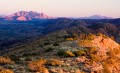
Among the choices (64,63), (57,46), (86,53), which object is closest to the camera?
(64,63)

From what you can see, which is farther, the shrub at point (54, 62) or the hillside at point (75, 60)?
the shrub at point (54, 62)

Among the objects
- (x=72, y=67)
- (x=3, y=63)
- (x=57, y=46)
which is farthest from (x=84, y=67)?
(x=57, y=46)

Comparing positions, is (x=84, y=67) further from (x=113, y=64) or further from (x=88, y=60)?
(x=113, y=64)

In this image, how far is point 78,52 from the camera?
27281 mm

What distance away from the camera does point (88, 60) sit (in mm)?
25750

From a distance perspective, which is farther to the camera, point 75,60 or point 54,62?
point 75,60

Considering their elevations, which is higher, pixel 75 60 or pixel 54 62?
pixel 54 62

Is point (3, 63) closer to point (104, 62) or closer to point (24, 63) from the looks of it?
point (24, 63)

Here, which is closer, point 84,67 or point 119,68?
point 84,67

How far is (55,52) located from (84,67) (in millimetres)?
6190

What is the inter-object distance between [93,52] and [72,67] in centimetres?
588

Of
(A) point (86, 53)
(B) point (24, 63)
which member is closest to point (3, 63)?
(B) point (24, 63)

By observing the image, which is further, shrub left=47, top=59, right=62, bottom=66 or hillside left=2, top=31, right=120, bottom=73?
shrub left=47, top=59, right=62, bottom=66

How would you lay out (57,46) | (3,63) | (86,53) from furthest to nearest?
(57,46)
(86,53)
(3,63)
